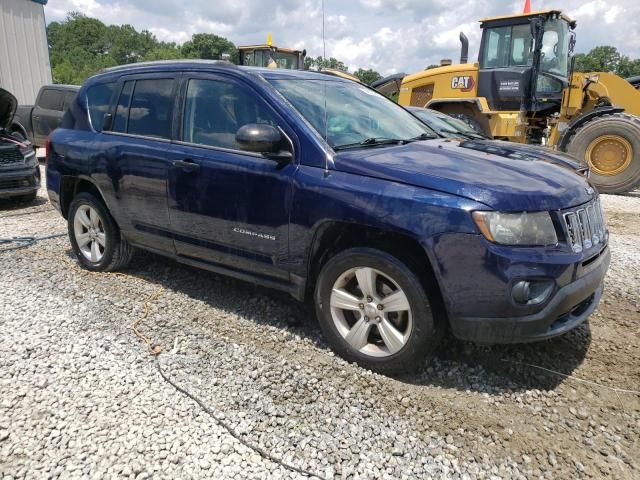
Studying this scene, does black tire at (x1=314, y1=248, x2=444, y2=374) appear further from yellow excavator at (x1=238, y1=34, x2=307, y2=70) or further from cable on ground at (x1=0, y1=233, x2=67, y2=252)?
yellow excavator at (x1=238, y1=34, x2=307, y2=70)

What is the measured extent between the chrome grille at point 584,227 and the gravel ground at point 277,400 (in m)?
0.83

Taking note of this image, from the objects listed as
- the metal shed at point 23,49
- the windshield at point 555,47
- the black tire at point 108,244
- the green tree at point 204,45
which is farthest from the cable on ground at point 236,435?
the green tree at point 204,45

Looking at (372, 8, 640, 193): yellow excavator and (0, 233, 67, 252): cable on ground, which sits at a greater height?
(372, 8, 640, 193): yellow excavator

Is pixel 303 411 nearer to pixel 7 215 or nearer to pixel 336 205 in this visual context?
pixel 336 205

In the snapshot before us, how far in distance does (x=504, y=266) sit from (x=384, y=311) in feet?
2.50

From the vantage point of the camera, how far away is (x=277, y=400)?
287 cm

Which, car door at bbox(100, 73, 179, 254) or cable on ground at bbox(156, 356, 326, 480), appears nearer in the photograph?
cable on ground at bbox(156, 356, 326, 480)

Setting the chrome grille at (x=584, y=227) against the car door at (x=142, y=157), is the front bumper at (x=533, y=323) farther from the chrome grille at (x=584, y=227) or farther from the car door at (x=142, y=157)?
the car door at (x=142, y=157)

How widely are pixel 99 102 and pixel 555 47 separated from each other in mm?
8610

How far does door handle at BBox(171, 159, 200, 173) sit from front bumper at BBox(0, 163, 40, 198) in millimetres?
5284

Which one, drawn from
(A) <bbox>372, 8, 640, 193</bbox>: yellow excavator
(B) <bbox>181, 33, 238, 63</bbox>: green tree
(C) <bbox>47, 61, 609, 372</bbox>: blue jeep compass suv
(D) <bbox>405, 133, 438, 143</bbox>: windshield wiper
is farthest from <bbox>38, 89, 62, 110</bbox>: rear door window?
(B) <bbox>181, 33, 238, 63</bbox>: green tree

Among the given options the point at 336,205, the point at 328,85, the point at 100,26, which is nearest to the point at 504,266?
the point at 336,205

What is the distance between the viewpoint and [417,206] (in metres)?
2.79

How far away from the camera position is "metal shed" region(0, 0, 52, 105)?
15.5m
